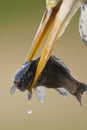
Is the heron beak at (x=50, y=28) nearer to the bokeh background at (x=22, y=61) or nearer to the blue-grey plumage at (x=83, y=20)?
the blue-grey plumage at (x=83, y=20)

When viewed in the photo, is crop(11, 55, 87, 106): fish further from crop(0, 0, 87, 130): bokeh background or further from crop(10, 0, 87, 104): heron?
crop(0, 0, 87, 130): bokeh background

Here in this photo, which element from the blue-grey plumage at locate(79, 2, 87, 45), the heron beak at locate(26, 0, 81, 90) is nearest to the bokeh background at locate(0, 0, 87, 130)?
the blue-grey plumage at locate(79, 2, 87, 45)

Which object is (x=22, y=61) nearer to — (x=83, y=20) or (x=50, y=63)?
(x=83, y=20)

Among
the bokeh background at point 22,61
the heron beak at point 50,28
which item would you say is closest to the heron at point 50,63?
the heron beak at point 50,28

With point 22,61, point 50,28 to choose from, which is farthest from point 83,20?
point 22,61

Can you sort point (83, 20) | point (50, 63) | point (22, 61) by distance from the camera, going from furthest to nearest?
point (22, 61) < point (83, 20) < point (50, 63)

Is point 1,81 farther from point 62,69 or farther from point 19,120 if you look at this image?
point 62,69
